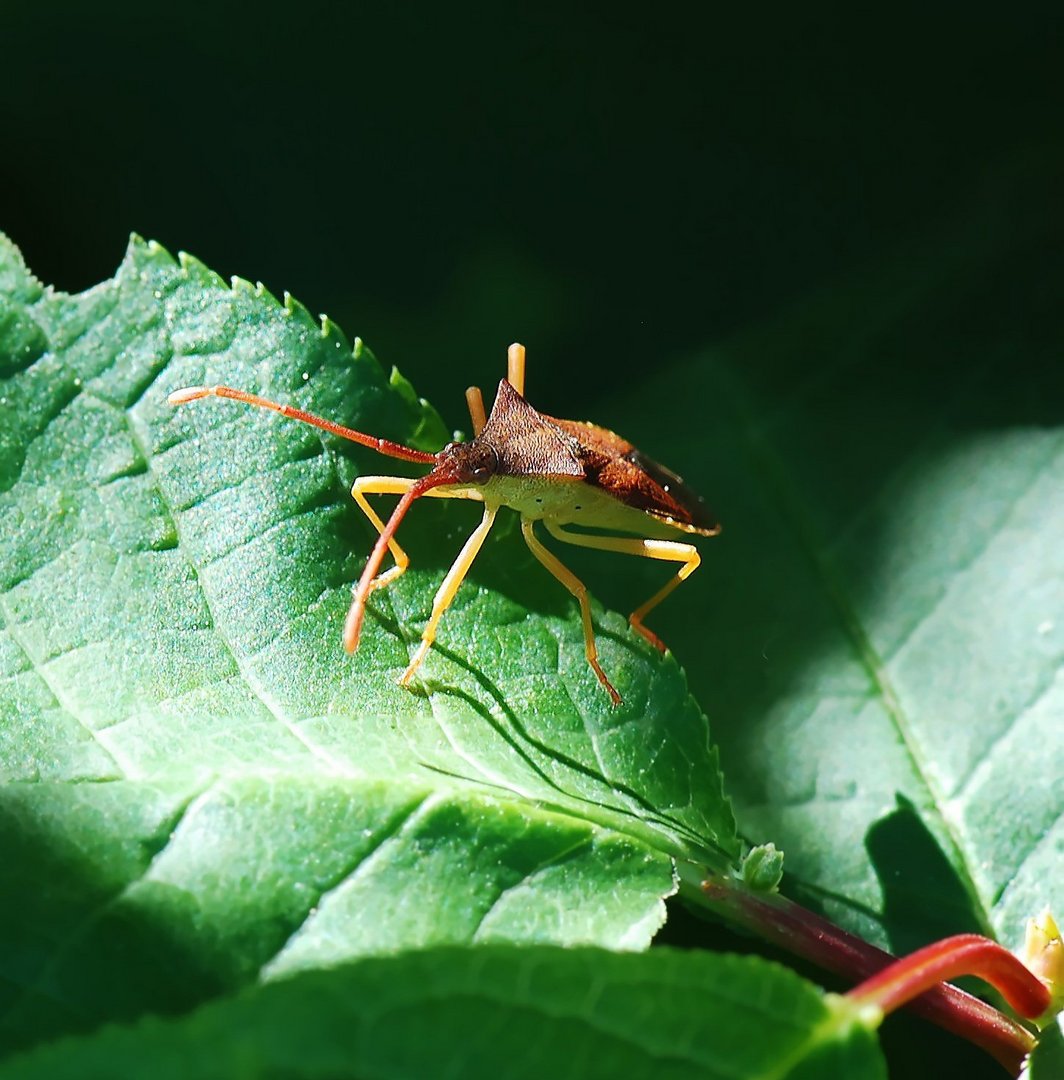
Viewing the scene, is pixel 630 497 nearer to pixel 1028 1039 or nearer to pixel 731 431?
pixel 731 431

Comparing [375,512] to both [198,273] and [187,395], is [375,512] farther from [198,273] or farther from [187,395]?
[198,273]

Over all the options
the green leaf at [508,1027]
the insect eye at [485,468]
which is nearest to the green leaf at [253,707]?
the insect eye at [485,468]

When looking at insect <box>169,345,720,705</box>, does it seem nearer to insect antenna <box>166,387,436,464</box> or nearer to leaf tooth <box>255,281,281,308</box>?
insect antenna <box>166,387,436,464</box>

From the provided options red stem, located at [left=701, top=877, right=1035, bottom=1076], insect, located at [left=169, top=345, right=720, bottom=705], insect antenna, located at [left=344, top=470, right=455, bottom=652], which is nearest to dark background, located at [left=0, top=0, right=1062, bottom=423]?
insect, located at [left=169, top=345, right=720, bottom=705]

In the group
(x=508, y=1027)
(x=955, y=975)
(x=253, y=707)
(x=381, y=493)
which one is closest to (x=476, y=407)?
(x=381, y=493)

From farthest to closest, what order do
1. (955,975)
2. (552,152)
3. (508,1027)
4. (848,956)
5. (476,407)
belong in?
(552,152), (476,407), (848,956), (955,975), (508,1027)
